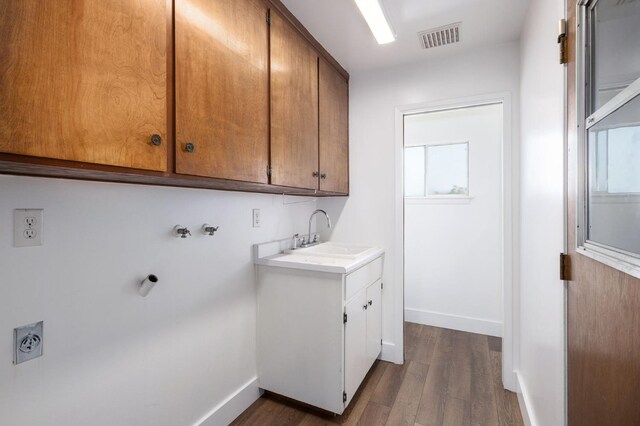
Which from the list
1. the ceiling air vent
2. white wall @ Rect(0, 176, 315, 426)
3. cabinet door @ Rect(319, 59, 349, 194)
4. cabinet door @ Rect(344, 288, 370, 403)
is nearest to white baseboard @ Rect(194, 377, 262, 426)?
white wall @ Rect(0, 176, 315, 426)

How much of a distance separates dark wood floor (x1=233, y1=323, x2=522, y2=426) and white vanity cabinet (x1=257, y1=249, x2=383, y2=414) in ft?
0.37

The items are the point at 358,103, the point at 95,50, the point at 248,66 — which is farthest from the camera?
the point at 358,103

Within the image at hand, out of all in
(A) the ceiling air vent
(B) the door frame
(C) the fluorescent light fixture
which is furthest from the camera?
(B) the door frame

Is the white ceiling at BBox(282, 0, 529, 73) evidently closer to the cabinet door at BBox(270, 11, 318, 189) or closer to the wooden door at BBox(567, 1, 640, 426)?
the cabinet door at BBox(270, 11, 318, 189)

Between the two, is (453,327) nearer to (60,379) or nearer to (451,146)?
(451,146)

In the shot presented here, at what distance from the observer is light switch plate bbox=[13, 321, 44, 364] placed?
977 millimetres

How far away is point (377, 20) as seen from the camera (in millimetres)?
1763

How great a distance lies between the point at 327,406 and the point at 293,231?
1.26 meters

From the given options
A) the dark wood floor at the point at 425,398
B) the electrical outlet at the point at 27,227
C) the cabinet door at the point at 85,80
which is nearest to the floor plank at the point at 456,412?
the dark wood floor at the point at 425,398

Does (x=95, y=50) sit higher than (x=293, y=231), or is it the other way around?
(x=95, y=50)

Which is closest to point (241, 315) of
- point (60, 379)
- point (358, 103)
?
point (60, 379)

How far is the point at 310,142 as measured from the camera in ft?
6.61

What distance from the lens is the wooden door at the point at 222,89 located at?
1.11 m

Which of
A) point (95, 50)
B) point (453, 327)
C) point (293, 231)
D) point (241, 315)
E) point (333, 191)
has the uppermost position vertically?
point (95, 50)
